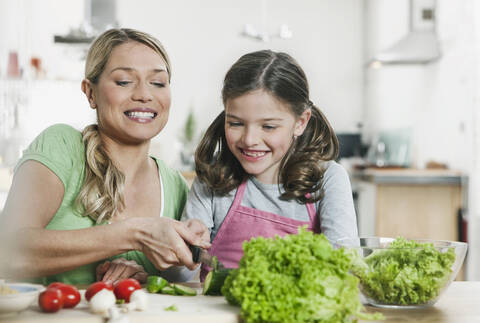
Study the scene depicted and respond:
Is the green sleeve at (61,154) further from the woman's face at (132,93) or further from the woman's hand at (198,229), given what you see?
the woman's hand at (198,229)

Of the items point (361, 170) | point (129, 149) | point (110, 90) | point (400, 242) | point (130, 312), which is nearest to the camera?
point (130, 312)

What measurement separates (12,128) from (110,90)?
44.3 inches

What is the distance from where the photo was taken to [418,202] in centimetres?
438

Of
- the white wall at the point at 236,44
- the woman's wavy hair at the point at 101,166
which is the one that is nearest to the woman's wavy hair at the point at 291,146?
the woman's wavy hair at the point at 101,166

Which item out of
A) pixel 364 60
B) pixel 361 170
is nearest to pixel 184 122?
pixel 364 60

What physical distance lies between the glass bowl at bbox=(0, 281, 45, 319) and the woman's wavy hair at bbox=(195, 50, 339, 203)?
0.68 metres

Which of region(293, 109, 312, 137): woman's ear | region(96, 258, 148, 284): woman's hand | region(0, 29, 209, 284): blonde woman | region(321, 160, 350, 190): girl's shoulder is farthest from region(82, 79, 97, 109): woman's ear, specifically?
region(321, 160, 350, 190): girl's shoulder

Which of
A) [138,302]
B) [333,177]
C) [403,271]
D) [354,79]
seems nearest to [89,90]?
[333,177]

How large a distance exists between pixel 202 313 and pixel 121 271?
518 millimetres

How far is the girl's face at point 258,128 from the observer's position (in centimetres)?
146

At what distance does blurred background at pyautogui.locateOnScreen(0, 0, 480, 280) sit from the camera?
397cm

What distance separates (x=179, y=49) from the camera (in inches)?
310

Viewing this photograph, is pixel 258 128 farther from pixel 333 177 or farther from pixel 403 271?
pixel 403 271

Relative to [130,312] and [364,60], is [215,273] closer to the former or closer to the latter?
[130,312]
